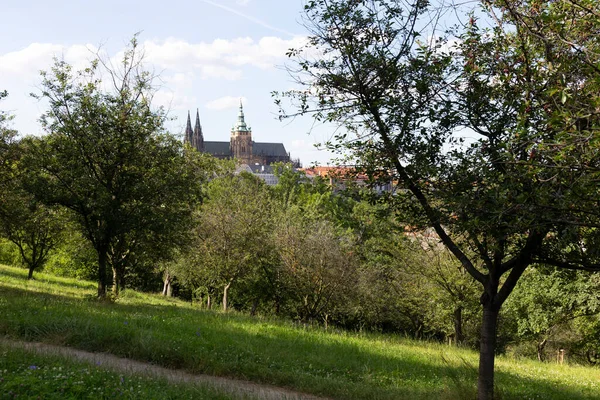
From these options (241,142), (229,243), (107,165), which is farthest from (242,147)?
(107,165)

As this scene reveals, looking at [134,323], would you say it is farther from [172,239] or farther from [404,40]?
[404,40]

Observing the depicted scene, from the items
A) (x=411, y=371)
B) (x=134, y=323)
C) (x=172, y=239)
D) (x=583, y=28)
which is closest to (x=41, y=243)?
(x=172, y=239)

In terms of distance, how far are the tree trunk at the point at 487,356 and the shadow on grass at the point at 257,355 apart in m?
0.38

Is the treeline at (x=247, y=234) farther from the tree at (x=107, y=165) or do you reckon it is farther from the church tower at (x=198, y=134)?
the church tower at (x=198, y=134)

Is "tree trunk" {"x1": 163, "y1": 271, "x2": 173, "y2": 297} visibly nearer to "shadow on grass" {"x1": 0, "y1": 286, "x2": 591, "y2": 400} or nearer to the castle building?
"shadow on grass" {"x1": 0, "y1": 286, "x2": 591, "y2": 400}

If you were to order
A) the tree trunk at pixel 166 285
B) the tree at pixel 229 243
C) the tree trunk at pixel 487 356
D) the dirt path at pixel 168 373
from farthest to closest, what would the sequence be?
the tree trunk at pixel 166 285
the tree at pixel 229 243
the tree trunk at pixel 487 356
the dirt path at pixel 168 373

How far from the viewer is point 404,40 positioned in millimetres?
7992

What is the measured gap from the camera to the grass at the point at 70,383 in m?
5.63

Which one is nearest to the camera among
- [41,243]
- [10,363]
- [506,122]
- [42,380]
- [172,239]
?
[42,380]

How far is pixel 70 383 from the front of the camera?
5996mm

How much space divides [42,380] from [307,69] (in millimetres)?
5314

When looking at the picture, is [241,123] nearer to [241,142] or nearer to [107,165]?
[241,142]

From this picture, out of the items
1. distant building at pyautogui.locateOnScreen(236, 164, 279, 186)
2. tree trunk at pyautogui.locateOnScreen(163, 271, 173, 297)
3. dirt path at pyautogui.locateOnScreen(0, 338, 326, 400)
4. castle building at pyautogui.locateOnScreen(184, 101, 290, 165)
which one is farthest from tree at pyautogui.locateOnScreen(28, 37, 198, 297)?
castle building at pyautogui.locateOnScreen(184, 101, 290, 165)

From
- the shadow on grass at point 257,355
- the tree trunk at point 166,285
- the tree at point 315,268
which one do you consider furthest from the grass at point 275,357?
the tree trunk at point 166,285
